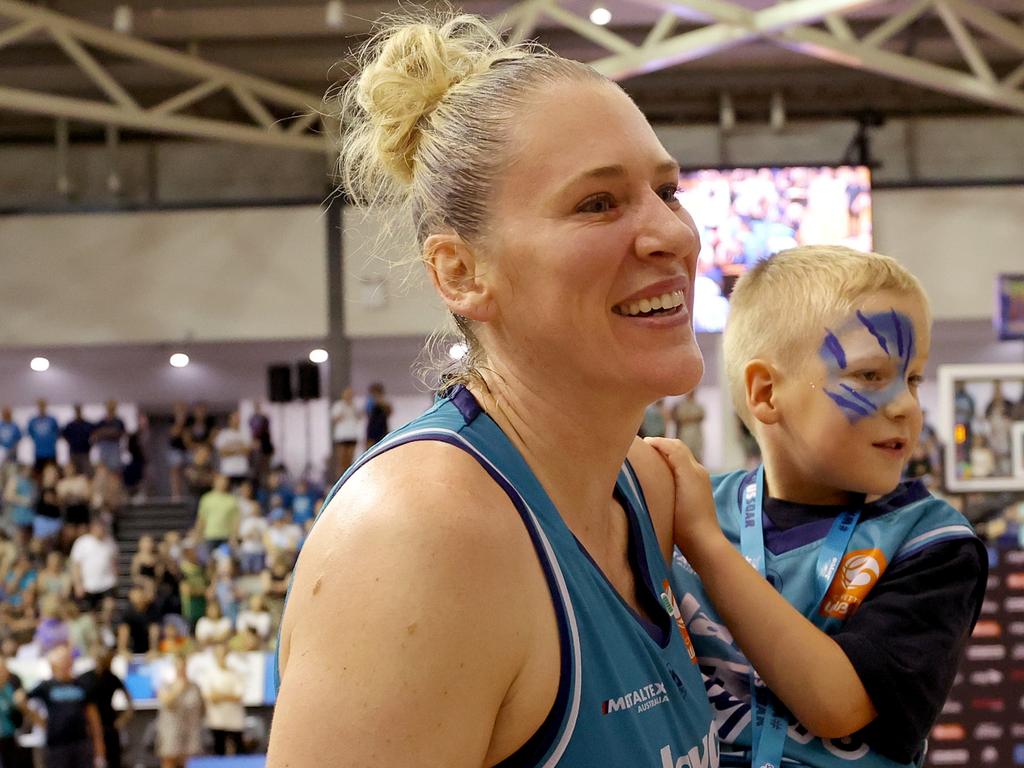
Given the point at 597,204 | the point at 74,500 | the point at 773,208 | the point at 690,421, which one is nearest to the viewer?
the point at 597,204

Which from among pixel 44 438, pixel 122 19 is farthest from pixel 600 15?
pixel 44 438

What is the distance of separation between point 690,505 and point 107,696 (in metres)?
9.46

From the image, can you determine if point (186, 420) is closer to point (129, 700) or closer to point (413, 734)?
point (129, 700)

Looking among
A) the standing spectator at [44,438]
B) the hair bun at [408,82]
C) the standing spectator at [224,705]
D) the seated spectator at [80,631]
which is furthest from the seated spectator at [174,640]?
the hair bun at [408,82]

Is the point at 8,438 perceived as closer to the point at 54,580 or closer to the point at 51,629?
the point at 54,580

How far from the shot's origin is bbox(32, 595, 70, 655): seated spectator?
1159 centimetres

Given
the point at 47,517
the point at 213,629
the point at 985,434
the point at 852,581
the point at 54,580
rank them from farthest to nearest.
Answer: the point at 47,517 < the point at 54,580 < the point at 213,629 < the point at 985,434 < the point at 852,581

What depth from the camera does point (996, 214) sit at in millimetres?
15406

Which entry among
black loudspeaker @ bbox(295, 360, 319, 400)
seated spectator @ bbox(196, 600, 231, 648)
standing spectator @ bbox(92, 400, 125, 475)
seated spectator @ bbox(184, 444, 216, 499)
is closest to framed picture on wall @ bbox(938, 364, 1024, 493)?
seated spectator @ bbox(196, 600, 231, 648)

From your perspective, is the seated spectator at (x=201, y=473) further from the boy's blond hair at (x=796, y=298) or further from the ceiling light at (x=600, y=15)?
the boy's blond hair at (x=796, y=298)

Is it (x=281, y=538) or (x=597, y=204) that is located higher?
Answer: (x=597, y=204)

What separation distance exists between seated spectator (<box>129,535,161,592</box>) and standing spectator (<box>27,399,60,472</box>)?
2.56 meters

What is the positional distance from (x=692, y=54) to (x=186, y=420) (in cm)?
904

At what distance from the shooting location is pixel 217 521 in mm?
14227
